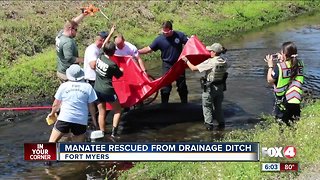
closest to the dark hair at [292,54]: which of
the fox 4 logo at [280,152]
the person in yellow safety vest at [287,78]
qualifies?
the person in yellow safety vest at [287,78]

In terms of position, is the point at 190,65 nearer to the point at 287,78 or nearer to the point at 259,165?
the point at 287,78

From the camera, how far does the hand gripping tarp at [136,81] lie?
1216cm

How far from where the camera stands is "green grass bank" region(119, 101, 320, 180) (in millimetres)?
7930

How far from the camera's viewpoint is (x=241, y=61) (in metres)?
19.5

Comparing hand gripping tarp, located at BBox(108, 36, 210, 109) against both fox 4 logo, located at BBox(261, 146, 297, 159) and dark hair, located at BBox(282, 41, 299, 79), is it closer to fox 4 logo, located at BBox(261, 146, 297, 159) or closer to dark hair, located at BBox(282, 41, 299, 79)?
dark hair, located at BBox(282, 41, 299, 79)

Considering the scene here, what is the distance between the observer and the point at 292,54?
9.45 metres

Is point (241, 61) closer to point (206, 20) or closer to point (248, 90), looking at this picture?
point (248, 90)

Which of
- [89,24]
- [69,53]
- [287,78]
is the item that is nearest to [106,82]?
[69,53]

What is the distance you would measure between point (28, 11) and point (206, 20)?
8.48 meters

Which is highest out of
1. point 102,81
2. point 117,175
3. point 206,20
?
point 206,20

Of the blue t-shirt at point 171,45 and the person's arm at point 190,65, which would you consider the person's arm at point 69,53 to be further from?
the person's arm at point 190,65

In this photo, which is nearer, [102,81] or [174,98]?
[102,81]

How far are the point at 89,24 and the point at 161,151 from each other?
1347cm

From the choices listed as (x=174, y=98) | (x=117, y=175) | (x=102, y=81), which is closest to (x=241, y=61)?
(x=174, y=98)
